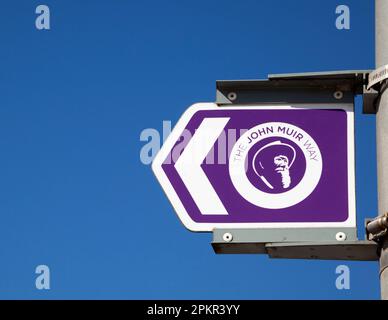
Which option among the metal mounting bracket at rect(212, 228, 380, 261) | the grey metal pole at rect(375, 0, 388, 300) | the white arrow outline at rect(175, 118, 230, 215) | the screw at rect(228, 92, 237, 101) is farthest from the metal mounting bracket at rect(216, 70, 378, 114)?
the metal mounting bracket at rect(212, 228, 380, 261)

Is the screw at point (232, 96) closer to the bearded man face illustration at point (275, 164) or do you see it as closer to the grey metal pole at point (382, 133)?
the bearded man face illustration at point (275, 164)

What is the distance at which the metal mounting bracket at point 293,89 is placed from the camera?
2836 cm

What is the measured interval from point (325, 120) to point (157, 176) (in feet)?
2.39

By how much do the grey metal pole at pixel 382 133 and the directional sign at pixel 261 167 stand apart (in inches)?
11.6

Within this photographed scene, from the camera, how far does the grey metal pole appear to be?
27.9m

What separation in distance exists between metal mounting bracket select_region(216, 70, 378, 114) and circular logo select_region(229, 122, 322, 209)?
12 cm

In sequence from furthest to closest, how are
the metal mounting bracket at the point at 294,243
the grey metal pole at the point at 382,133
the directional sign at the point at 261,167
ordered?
1. the directional sign at the point at 261,167
2. the metal mounting bracket at the point at 294,243
3. the grey metal pole at the point at 382,133

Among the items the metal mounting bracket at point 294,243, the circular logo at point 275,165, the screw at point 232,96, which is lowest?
the metal mounting bracket at point 294,243

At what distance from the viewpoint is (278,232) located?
28203 millimetres

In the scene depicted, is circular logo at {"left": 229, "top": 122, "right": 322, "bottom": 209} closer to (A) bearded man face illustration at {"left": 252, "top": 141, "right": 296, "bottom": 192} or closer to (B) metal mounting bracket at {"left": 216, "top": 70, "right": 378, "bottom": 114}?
(A) bearded man face illustration at {"left": 252, "top": 141, "right": 296, "bottom": 192}

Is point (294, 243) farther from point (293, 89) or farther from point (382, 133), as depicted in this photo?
point (293, 89)

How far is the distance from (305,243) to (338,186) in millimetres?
304

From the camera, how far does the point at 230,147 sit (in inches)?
1117

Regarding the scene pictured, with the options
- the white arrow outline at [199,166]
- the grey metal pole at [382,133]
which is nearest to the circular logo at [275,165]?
the white arrow outline at [199,166]
